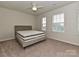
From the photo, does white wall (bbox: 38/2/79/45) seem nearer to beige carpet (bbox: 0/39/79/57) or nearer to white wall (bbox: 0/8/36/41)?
beige carpet (bbox: 0/39/79/57)

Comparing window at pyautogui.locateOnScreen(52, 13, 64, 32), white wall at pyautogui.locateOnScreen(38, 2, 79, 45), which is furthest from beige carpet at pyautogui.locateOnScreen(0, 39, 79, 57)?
window at pyautogui.locateOnScreen(52, 13, 64, 32)

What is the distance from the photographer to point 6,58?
2.11 m

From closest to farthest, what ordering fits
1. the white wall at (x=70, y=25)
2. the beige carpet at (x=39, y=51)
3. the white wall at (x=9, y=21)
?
the beige carpet at (x=39, y=51) → the white wall at (x=70, y=25) → the white wall at (x=9, y=21)

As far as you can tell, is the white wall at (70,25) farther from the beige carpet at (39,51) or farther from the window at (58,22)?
the beige carpet at (39,51)

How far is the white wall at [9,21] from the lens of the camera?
14.2 feet

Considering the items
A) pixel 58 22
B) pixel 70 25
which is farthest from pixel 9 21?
pixel 70 25

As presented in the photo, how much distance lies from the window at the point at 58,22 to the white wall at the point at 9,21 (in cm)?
270

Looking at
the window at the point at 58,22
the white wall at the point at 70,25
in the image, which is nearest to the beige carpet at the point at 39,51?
the white wall at the point at 70,25

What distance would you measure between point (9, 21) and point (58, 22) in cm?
367

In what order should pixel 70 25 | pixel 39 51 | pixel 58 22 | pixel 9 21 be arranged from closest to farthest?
1. pixel 39 51
2. pixel 70 25
3. pixel 58 22
4. pixel 9 21

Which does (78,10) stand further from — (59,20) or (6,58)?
(6,58)

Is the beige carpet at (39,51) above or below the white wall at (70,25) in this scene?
below

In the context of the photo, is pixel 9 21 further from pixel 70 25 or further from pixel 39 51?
pixel 70 25

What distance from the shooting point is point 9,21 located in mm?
4719
